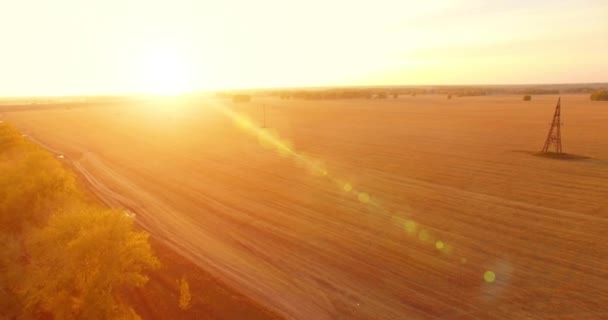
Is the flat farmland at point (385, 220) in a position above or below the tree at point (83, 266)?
below

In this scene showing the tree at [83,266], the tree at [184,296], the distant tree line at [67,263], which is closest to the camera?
the tree at [83,266]

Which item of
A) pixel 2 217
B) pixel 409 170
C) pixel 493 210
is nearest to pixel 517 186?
pixel 493 210

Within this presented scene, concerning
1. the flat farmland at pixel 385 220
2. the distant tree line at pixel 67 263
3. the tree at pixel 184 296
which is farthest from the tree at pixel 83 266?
the flat farmland at pixel 385 220

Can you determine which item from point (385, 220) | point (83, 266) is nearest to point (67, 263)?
point (83, 266)

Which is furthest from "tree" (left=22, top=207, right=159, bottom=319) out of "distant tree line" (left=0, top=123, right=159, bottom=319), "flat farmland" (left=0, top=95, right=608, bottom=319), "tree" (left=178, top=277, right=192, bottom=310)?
"flat farmland" (left=0, top=95, right=608, bottom=319)

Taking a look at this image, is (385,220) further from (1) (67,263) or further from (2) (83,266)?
(1) (67,263)

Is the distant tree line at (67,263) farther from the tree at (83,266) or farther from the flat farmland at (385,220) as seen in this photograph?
the flat farmland at (385,220)

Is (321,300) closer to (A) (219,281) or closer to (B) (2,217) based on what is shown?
(A) (219,281)
